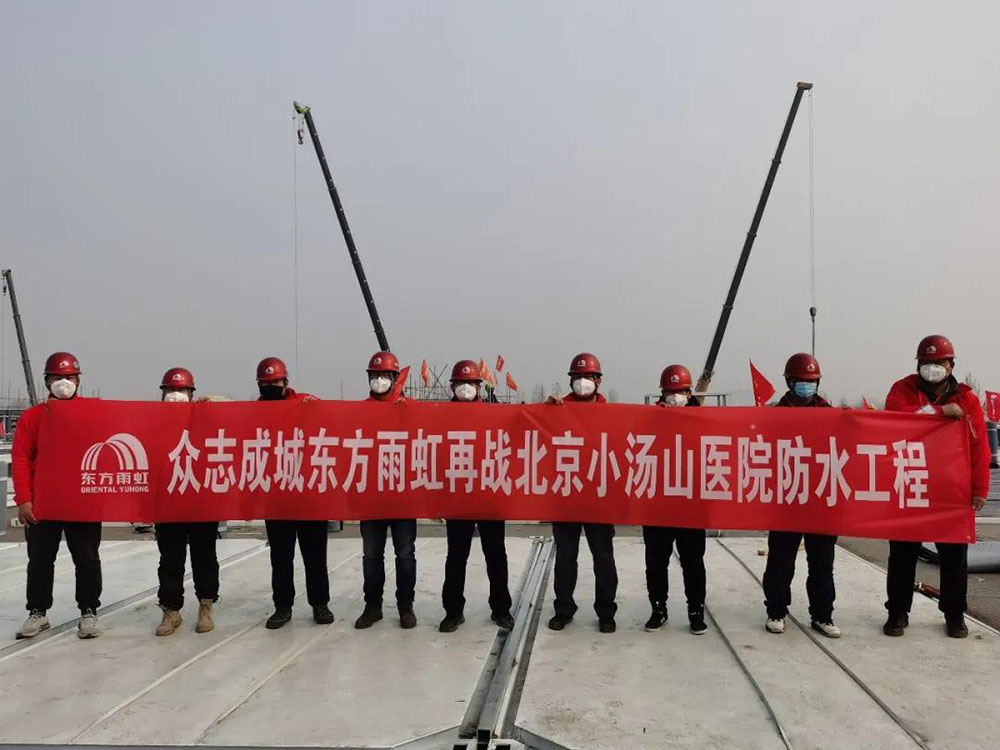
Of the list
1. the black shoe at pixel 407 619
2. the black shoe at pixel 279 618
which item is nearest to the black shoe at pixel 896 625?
the black shoe at pixel 407 619

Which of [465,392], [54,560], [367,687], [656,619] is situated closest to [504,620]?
[656,619]

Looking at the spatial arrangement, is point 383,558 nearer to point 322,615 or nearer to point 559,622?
point 322,615

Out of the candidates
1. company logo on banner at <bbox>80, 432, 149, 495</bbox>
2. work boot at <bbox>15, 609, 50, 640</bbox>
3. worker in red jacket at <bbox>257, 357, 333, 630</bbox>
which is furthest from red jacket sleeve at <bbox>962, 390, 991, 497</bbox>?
work boot at <bbox>15, 609, 50, 640</bbox>

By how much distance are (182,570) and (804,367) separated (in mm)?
4463

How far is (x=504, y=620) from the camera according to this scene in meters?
4.67

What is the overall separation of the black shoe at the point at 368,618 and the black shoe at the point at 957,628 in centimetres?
371

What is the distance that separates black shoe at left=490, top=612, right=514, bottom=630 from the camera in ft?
15.2

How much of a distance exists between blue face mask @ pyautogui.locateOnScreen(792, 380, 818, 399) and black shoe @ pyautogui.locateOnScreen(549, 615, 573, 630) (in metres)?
2.20

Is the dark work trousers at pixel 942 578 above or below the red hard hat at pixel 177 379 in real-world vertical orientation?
below

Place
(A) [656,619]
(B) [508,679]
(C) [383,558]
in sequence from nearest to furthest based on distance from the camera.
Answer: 1. (B) [508,679]
2. (A) [656,619]
3. (C) [383,558]

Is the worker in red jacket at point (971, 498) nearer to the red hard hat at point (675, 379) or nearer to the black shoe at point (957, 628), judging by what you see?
the black shoe at point (957, 628)

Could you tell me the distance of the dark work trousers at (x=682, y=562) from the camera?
462 centimetres

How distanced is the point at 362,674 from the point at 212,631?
148cm

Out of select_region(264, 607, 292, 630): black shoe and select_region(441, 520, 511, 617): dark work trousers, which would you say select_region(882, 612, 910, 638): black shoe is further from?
select_region(264, 607, 292, 630): black shoe
